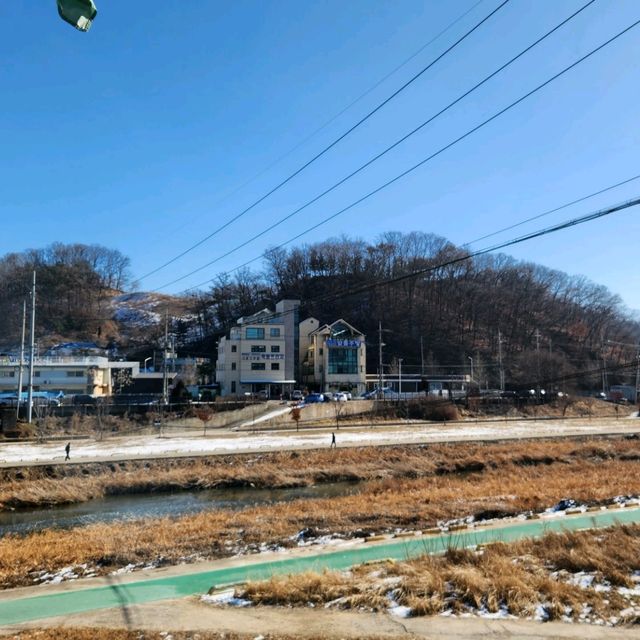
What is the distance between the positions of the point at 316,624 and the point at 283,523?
761 centimetres

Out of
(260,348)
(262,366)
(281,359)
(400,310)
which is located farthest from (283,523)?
(400,310)

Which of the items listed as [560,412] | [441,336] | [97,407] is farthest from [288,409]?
[441,336]

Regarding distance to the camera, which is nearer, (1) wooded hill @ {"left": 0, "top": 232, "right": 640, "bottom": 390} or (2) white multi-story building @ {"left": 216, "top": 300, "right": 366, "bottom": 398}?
(2) white multi-story building @ {"left": 216, "top": 300, "right": 366, "bottom": 398}

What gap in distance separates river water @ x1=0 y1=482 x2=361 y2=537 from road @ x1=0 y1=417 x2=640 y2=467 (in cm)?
503

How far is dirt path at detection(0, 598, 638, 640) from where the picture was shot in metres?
5.55

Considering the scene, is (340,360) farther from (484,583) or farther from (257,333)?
(484,583)

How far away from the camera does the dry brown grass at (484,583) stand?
6.28 metres

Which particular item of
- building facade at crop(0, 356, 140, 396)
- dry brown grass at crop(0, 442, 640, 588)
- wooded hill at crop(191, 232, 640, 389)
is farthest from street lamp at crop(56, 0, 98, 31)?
wooded hill at crop(191, 232, 640, 389)

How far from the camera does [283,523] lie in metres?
13.4

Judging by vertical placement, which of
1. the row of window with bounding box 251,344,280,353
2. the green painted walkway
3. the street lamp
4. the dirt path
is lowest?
the green painted walkway

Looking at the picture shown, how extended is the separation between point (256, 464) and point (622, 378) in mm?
94302

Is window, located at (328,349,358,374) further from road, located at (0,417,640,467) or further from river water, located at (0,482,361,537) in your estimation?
river water, located at (0,482,361,537)

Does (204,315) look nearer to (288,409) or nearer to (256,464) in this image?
(288,409)

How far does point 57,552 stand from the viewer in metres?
10.9
